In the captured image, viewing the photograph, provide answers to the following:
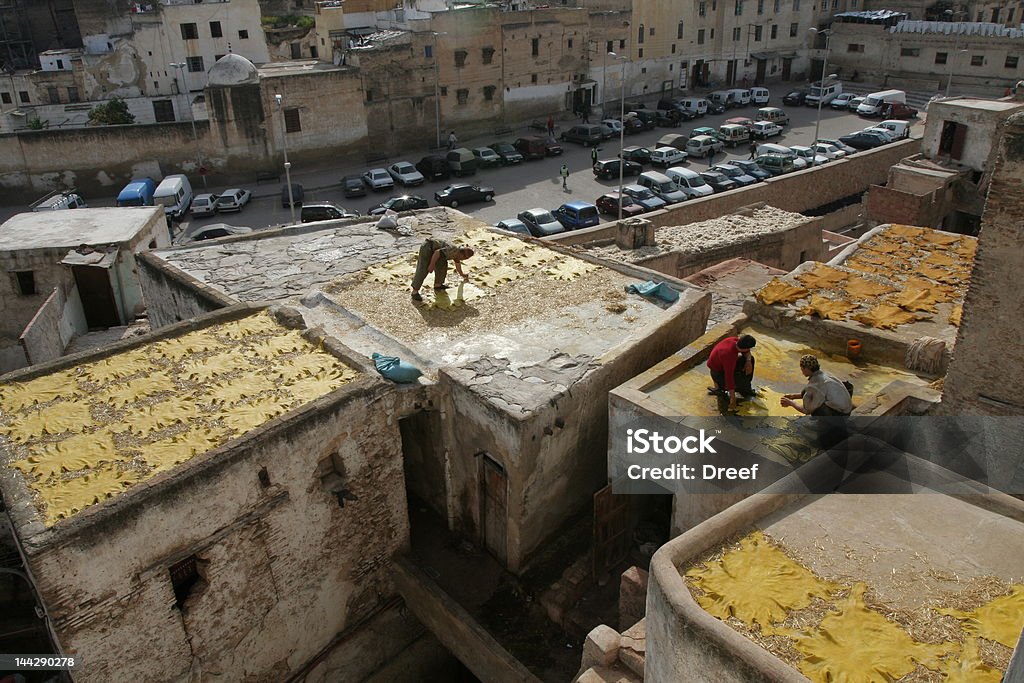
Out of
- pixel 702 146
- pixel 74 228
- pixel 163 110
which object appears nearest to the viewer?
pixel 74 228

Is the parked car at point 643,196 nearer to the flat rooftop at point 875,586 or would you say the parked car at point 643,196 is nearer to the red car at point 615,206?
the red car at point 615,206

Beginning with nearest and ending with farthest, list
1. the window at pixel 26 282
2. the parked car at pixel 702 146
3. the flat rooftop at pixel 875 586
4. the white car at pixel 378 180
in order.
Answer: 1. the flat rooftop at pixel 875 586
2. the window at pixel 26 282
3. the white car at pixel 378 180
4. the parked car at pixel 702 146

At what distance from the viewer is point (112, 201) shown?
37188 millimetres

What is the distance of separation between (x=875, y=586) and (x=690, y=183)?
30.0 m

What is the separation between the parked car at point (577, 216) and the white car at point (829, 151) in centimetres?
1494

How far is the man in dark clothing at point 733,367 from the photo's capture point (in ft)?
35.9

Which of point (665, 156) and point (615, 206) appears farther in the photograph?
point (665, 156)

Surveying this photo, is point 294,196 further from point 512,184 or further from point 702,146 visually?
point 702,146

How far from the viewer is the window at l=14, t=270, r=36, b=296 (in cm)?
1955

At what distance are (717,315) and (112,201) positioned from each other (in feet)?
101

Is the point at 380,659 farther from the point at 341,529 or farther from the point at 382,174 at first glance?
the point at 382,174

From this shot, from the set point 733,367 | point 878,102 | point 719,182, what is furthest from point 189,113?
point 878,102

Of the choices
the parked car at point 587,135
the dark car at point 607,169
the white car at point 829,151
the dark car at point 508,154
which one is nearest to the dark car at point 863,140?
the white car at point 829,151

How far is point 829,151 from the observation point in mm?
40625
